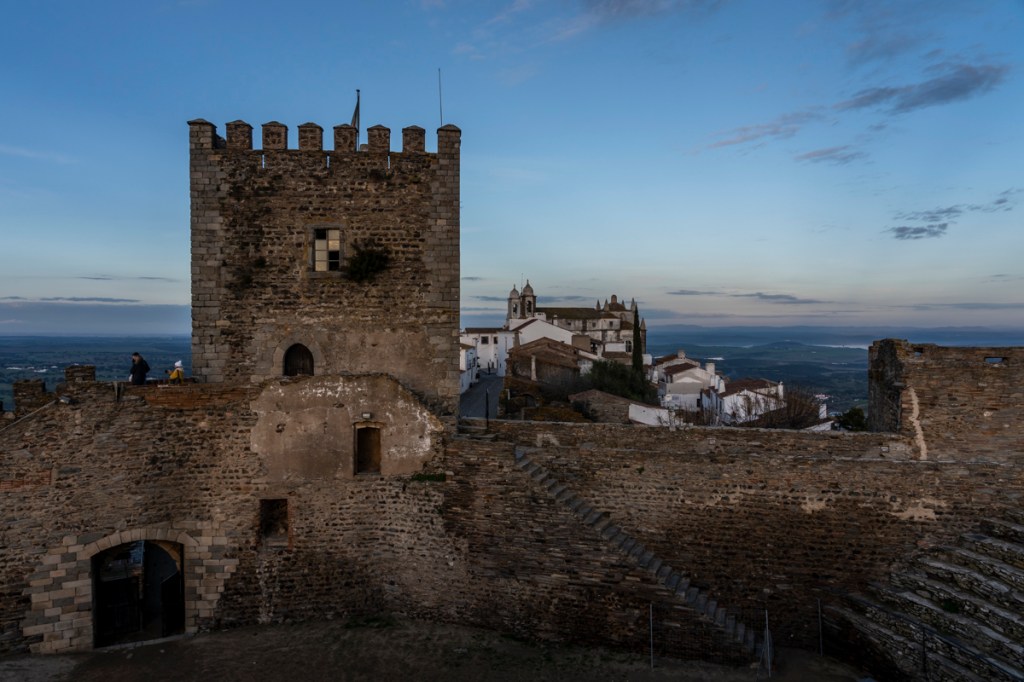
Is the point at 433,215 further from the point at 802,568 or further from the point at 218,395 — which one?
the point at 802,568

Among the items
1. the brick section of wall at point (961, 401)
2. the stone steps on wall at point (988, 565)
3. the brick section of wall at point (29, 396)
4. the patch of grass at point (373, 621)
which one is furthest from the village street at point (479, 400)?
the stone steps on wall at point (988, 565)

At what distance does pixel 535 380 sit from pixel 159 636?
31855 mm

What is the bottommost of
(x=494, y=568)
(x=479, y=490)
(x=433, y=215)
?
(x=494, y=568)

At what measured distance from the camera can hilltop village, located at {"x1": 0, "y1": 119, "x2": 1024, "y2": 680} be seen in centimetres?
1041

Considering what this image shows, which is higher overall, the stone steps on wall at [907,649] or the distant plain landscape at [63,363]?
the distant plain landscape at [63,363]

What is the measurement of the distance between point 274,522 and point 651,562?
24.9 ft

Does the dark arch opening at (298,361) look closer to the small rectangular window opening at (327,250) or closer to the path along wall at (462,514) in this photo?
the path along wall at (462,514)

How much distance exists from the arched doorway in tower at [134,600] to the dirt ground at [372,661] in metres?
1.05

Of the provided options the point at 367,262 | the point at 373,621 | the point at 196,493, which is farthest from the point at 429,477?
the point at 367,262

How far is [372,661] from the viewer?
1031 centimetres

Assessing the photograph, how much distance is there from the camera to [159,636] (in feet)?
38.4

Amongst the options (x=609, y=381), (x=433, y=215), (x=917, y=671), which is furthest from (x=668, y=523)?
(x=609, y=381)

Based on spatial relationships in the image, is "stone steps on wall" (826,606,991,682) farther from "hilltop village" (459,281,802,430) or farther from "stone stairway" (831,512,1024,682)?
"hilltop village" (459,281,802,430)

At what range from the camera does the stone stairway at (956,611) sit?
8.99m
